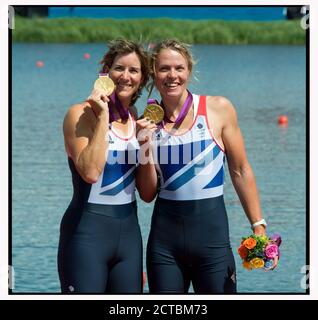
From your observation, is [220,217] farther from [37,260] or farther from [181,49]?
[37,260]

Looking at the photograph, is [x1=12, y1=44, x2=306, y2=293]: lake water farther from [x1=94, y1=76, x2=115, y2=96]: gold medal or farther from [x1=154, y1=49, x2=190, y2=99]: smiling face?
[x1=94, y1=76, x2=115, y2=96]: gold medal

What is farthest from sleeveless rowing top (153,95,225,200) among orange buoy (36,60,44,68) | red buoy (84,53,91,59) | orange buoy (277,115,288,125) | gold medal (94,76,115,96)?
red buoy (84,53,91,59)

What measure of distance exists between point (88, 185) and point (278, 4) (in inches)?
77.5

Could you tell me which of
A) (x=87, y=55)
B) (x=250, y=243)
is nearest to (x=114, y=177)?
(x=250, y=243)

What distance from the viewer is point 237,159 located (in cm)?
684

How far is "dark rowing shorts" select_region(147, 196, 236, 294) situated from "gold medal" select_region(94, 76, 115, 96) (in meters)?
0.73

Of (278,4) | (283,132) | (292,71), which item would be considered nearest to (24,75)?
(292,71)

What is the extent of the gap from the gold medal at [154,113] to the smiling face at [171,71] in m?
0.11

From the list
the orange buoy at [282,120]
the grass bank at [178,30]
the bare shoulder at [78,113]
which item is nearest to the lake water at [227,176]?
the orange buoy at [282,120]

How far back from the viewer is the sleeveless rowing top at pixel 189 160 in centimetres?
675

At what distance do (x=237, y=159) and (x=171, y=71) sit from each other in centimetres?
66

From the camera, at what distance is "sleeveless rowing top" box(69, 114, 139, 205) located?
6.67 metres

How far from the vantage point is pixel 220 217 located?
6.91 m

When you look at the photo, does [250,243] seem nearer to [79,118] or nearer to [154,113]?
[154,113]
